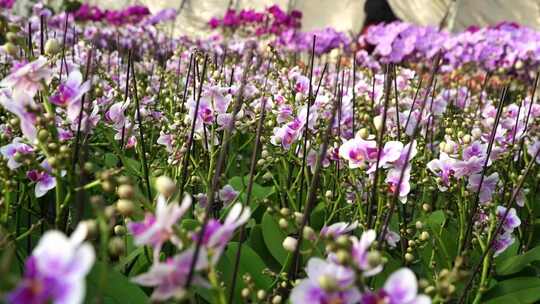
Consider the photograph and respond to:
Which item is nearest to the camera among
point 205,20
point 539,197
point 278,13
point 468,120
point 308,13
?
point 539,197

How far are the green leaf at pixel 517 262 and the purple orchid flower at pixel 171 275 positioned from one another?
2.39 feet

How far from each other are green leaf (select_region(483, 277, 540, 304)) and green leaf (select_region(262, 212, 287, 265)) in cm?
32

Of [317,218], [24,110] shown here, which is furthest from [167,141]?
[24,110]

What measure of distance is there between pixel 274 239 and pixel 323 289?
0.53 meters

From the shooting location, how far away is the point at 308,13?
6664 millimetres

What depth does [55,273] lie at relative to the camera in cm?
32

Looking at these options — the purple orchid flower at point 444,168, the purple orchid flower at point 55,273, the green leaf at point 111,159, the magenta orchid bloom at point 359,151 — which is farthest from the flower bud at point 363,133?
the green leaf at point 111,159

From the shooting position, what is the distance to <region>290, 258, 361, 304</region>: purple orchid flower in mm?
414

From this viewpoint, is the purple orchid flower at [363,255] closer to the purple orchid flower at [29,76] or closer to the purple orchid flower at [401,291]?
the purple orchid flower at [401,291]

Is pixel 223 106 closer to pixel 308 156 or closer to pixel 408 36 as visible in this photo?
pixel 308 156

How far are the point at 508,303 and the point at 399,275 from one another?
22.0 inches

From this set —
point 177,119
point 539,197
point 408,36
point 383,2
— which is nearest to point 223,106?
point 177,119

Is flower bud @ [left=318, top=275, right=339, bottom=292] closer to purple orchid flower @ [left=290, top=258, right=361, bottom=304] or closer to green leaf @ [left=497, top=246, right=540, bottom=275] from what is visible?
purple orchid flower @ [left=290, top=258, right=361, bottom=304]

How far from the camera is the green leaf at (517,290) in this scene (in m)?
0.91
